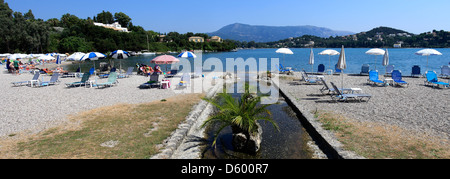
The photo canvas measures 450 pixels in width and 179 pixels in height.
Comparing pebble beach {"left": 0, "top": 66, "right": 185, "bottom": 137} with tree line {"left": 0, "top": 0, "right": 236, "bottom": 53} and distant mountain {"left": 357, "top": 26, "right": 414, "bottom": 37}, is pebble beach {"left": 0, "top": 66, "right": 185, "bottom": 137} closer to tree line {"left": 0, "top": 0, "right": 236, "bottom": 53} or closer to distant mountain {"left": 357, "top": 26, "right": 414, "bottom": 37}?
tree line {"left": 0, "top": 0, "right": 236, "bottom": 53}

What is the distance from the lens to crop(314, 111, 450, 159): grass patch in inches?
172

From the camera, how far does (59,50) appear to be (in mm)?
66000

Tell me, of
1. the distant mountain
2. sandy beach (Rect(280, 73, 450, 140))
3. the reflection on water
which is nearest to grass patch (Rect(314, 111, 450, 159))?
sandy beach (Rect(280, 73, 450, 140))

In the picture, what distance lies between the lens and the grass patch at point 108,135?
455 centimetres

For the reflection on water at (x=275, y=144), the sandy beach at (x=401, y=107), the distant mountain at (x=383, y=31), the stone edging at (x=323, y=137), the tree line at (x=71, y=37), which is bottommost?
the reflection on water at (x=275, y=144)

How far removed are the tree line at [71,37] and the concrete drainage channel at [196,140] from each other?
63599 mm

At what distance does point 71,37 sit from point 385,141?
8459 centimetres

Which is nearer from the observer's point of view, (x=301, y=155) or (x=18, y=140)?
(x=301, y=155)

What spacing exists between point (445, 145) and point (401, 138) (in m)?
0.70

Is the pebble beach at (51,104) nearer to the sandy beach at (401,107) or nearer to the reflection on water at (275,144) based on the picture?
the reflection on water at (275,144)

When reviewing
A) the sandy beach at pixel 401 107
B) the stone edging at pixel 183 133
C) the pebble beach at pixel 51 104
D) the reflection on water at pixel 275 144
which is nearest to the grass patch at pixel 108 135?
the stone edging at pixel 183 133
